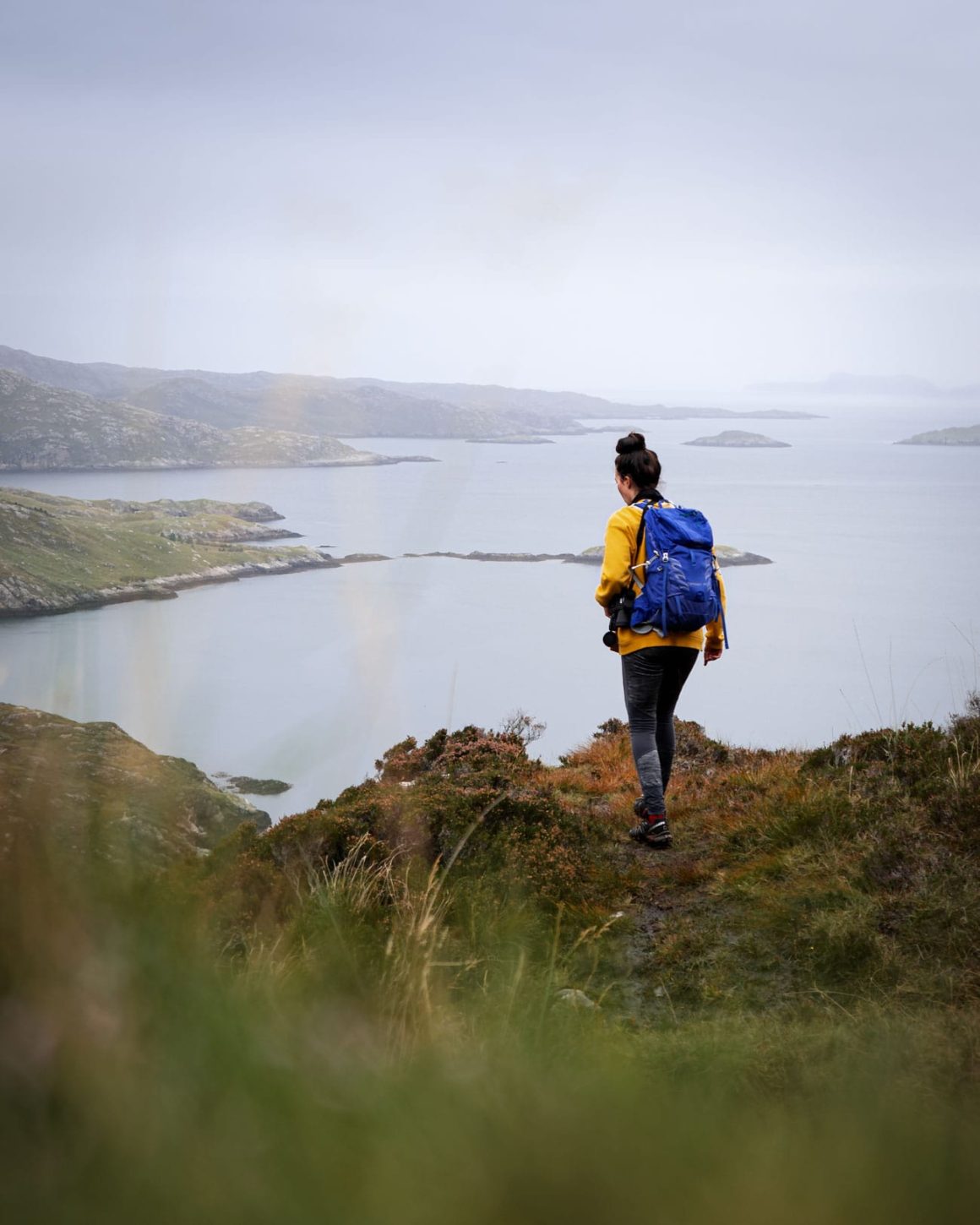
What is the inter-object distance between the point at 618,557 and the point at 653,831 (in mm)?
1965

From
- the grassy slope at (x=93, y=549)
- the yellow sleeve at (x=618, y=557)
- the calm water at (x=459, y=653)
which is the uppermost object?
the yellow sleeve at (x=618, y=557)

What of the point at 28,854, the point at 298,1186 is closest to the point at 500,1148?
the point at 298,1186

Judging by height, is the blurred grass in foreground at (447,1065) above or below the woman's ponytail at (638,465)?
below

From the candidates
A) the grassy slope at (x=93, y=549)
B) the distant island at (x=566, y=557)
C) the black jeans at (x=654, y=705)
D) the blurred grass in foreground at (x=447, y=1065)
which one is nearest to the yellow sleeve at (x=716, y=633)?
the black jeans at (x=654, y=705)

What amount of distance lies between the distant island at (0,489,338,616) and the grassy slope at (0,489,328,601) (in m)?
0.12

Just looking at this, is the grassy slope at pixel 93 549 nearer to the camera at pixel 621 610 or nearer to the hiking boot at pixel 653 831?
the hiking boot at pixel 653 831

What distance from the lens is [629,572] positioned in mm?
5559

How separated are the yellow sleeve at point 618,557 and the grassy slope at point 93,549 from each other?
12230 cm

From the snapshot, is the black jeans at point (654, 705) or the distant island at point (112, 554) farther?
the distant island at point (112, 554)

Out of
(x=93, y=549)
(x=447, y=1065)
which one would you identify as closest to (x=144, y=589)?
(x=93, y=549)

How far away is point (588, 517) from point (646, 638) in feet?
583

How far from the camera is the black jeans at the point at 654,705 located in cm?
577

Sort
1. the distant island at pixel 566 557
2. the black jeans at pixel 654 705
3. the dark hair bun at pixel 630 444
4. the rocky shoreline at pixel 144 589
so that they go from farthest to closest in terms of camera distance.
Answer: the distant island at pixel 566 557, the rocky shoreline at pixel 144 589, the dark hair bun at pixel 630 444, the black jeans at pixel 654 705

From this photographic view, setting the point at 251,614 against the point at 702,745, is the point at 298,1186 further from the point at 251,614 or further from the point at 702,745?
the point at 251,614
